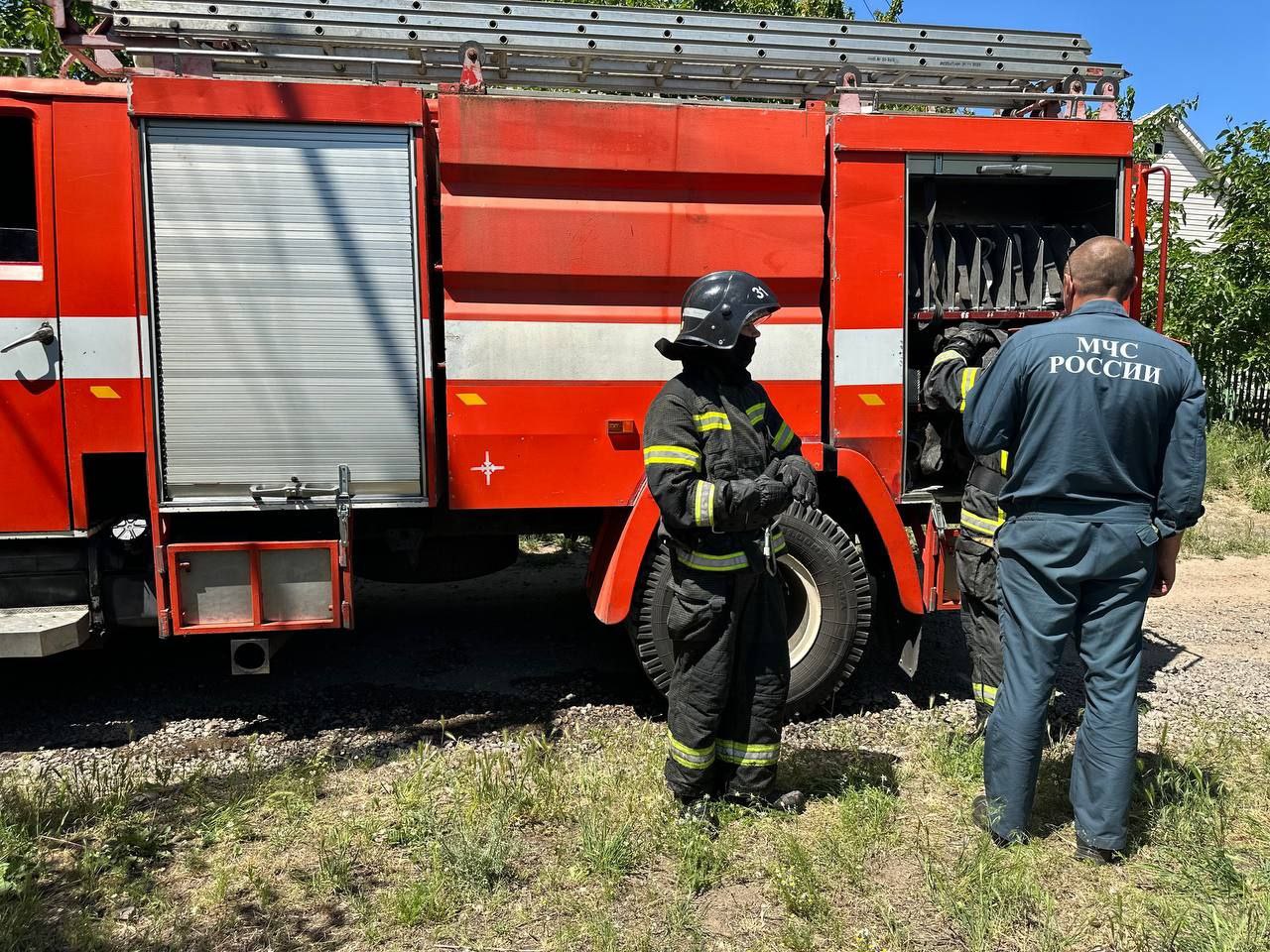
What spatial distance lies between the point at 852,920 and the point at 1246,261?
10.8m

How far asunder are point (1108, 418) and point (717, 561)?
128 cm

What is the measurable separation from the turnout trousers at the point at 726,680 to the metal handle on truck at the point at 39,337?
261 cm

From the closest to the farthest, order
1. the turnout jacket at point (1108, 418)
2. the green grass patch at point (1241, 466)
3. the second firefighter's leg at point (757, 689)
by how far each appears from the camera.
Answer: the turnout jacket at point (1108, 418) → the second firefighter's leg at point (757, 689) → the green grass patch at point (1241, 466)

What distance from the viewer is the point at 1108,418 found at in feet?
8.84

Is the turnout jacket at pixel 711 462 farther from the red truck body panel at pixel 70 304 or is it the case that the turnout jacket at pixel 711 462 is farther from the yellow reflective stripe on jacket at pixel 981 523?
the red truck body panel at pixel 70 304

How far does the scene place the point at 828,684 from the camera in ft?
13.1

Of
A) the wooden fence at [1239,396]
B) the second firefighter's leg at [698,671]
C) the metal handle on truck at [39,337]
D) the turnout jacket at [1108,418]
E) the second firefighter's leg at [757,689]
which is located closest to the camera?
the turnout jacket at [1108,418]

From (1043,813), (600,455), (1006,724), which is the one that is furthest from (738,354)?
(1043,813)

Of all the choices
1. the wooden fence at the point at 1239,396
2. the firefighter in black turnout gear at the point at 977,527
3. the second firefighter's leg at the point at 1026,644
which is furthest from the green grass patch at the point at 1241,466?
the second firefighter's leg at the point at 1026,644

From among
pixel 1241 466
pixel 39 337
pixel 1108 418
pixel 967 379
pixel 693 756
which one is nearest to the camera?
pixel 1108 418

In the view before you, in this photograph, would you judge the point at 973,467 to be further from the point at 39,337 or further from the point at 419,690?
the point at 39,337

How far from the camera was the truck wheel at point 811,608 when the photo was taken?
3.82m

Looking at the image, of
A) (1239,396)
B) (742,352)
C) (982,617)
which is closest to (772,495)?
(742,352)

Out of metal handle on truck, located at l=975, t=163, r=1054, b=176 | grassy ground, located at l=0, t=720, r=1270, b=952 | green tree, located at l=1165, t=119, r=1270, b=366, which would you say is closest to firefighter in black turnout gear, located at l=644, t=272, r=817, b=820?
grassy ground, located at l=0, t=720, r=1270, b=952
